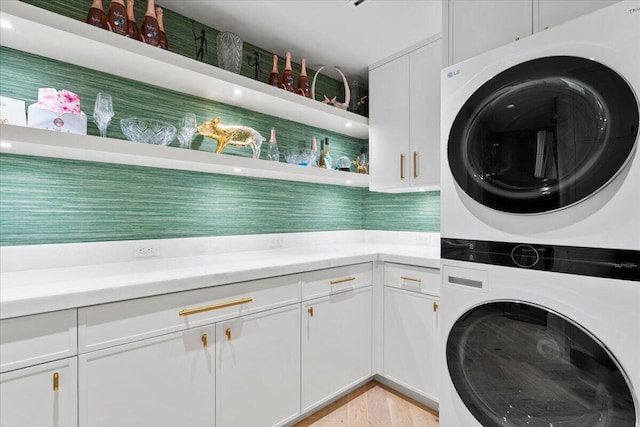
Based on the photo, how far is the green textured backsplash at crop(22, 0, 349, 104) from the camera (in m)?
1.51

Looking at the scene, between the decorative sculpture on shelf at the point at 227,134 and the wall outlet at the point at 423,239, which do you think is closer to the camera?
the decorative sculpture on shelf at the point at 227,134

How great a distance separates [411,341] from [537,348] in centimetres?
96

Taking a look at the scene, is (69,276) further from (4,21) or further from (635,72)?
(635,72)

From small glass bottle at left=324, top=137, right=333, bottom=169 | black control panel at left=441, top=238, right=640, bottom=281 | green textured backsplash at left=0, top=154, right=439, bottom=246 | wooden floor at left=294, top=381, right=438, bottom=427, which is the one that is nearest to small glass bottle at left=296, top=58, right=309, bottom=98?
small glass bottle at left=324, top=137, right=333, bottom=169

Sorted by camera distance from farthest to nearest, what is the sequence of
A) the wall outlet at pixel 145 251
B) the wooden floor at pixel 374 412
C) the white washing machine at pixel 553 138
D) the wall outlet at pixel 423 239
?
the wall outlet at pixel 423 239 → the wooden floor at pixel 374 412 → the wall outlet at pixel 145 251 → the white washing machine at pixel 553 138

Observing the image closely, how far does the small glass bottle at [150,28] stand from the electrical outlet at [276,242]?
4.54 feet

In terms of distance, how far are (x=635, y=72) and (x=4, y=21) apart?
2163 mm

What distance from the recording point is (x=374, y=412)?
189 centimetres

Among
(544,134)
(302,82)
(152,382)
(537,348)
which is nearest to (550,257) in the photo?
(537,348)

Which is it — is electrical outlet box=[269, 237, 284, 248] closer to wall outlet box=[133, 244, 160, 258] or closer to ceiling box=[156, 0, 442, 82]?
wall outlet box=[133, 244, 160, 258]

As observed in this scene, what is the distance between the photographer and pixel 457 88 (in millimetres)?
1283

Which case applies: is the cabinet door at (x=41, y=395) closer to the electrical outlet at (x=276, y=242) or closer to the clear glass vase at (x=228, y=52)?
the electrical outlet at (x=276, y=242)

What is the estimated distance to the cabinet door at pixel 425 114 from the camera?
2.11 m

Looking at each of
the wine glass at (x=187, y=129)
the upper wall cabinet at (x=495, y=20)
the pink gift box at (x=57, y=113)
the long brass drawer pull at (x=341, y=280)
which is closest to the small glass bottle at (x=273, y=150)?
the wine glass at (x=187, y=129)
